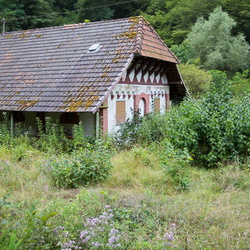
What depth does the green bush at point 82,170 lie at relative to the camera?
7.70 meters

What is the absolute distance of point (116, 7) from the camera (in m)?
41.3

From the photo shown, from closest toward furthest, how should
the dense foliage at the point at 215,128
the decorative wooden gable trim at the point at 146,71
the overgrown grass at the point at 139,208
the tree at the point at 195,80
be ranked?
the overgrown grass at the point at 139,208, the dense foliage at the point at 215,128, the decorative wooden gable trim at the point at 146,71, the tree at the point at 195,80

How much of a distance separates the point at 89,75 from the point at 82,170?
599 cm

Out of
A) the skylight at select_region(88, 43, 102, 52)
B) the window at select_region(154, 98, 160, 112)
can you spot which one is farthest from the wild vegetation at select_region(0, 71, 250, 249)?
the skylight at select_region(88, 43, 102, 52)

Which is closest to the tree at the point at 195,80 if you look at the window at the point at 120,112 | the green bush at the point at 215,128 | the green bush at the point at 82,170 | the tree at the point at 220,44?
the window at the point at 120,112

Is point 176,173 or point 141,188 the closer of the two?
point 141,188

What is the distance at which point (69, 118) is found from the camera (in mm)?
13266

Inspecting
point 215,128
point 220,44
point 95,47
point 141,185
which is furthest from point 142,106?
point 220,44

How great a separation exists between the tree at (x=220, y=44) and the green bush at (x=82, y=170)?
28.2 metres

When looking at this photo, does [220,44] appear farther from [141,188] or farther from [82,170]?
[82,170]

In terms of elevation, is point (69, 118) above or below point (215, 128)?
above

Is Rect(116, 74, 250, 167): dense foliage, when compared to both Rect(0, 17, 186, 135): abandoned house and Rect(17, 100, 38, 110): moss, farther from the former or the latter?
Rect(17, 100, 38, 110): moss

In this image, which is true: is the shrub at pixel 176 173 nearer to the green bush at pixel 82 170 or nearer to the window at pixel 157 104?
the green bush at pixel 82 170

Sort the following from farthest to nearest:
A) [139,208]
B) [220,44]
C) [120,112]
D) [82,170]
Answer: [220,44], [120,112], [82,170], [139,208]
